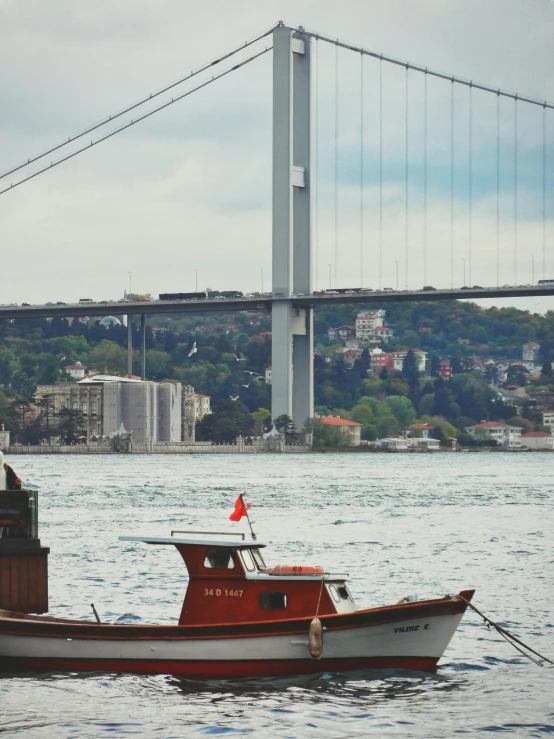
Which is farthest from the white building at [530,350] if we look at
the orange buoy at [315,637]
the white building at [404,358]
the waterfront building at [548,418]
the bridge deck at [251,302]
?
the orange buoy at [315,637]

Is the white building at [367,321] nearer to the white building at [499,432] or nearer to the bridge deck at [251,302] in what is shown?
the white building at [499,432]

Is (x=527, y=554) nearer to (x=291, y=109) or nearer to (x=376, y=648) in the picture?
(x=376, y=648)

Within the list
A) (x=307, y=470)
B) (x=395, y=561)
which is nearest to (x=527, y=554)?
(x=395, y=561)

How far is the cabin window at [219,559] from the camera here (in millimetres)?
13117

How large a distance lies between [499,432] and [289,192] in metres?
57.3

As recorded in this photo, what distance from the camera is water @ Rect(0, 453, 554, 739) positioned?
11867mm

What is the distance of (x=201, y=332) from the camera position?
156 metres

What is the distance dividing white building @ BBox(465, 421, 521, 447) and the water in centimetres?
8221

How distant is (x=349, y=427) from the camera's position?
119 metres

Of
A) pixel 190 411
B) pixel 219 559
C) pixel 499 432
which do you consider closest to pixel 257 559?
pixel 219 559

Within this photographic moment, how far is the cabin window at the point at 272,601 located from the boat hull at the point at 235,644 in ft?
0.83

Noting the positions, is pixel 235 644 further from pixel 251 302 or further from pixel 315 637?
pixel 251 302

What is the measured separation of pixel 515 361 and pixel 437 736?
144m

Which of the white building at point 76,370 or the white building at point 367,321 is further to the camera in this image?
the white building at point 367,321
